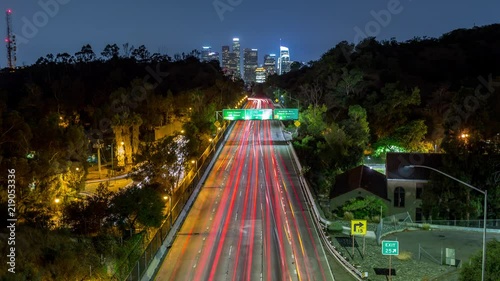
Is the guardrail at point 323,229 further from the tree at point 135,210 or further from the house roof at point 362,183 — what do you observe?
the tree at point 135,210

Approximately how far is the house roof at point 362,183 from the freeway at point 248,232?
4.19 metres

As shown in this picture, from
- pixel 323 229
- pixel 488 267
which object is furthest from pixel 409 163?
pixel 488 267

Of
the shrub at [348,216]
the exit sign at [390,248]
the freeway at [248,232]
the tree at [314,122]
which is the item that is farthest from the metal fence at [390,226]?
the tree at [314,122]

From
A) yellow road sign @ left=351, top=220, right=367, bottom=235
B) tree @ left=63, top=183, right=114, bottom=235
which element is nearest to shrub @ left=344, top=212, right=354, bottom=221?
yellow road sign @ left=351, top=220, right=367, bottom=235

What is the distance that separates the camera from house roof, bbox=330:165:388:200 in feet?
147

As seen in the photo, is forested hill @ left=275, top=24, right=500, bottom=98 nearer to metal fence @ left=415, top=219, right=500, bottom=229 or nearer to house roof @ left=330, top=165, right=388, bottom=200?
house roof @ left=330, top=165, right=388, bottom=200

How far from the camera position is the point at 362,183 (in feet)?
148

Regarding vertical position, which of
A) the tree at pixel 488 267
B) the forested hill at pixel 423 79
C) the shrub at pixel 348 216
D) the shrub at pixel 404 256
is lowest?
the shrub at pixel 348 216

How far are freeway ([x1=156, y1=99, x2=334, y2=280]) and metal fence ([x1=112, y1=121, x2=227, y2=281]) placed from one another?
0.88 m

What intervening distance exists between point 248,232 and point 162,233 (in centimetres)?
543

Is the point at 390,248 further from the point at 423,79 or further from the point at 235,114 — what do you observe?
the point at 423,79

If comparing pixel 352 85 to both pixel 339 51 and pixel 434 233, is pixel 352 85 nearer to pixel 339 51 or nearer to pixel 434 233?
pixel 339 51

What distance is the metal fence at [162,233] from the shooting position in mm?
22750

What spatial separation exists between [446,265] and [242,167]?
2918 cm
